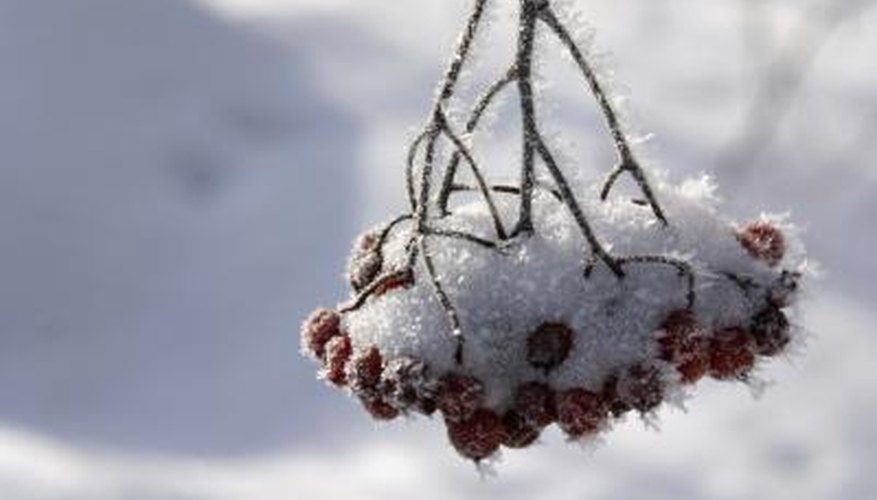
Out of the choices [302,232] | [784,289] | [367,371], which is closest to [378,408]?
[367,371]

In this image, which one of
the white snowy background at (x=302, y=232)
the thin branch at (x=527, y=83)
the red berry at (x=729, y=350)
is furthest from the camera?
the white snowy background at (x=302, y=232)

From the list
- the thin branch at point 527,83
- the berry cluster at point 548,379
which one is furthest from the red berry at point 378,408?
the thin branch at point 527,83

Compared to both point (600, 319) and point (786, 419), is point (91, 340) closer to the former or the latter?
point (786, 419)

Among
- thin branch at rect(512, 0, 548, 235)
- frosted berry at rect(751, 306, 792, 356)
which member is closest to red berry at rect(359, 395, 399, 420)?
thin branch at rect(512, 0, 548, 235)

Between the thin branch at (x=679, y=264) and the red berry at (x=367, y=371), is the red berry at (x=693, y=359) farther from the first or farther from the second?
the red berry at (x=367, y=371)

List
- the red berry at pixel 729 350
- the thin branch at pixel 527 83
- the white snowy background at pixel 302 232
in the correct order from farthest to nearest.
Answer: the white snowy background at pixel 302 232 → the red berry at pixel 729 350 → the thin branch at pixel 527 83

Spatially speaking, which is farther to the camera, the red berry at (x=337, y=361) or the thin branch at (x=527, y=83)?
the red berry at (x=337, y=361)

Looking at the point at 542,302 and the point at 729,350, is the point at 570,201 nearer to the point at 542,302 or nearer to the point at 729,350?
the point at 542,302
